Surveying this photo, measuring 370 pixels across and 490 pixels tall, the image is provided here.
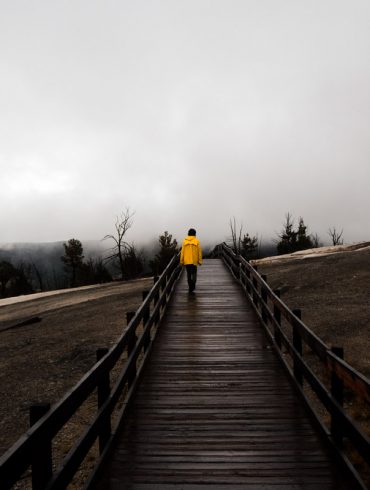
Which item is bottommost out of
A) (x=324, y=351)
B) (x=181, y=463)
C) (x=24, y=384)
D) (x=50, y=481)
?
(x=24, y=384)

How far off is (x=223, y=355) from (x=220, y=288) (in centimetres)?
778

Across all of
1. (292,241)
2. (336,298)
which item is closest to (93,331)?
(336,298)

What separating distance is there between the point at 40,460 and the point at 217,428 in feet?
9.18

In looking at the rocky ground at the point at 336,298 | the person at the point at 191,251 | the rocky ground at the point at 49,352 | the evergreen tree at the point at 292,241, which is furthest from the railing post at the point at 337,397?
the evergreen tree at the point at 292,241

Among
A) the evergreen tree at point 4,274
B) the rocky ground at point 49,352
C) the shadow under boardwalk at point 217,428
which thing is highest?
the evergreen tree at point 4,274

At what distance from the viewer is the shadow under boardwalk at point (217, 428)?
414 cm

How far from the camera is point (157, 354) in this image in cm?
838

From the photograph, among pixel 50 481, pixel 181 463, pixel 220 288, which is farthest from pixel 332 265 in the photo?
pixel 50 481

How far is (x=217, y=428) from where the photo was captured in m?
5.24

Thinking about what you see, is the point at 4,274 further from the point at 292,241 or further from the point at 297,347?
the point at 297,347

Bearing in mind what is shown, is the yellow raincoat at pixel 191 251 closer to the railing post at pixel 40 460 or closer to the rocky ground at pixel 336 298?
the rocky ground at pixel 336 298

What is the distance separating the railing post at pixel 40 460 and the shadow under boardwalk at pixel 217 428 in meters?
Result: 1.17

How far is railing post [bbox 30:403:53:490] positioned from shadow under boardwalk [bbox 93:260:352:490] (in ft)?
3.84

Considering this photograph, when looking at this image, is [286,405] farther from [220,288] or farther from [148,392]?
[220,288]
